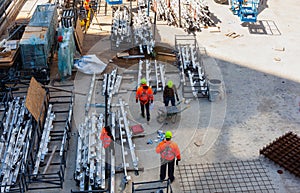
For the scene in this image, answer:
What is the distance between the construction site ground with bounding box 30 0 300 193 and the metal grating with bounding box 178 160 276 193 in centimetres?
3

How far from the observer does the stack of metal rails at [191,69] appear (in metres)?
17.4

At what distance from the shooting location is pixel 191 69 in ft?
62.3

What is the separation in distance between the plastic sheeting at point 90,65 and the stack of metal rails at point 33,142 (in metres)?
2.35

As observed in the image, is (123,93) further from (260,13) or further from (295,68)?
(260,13)

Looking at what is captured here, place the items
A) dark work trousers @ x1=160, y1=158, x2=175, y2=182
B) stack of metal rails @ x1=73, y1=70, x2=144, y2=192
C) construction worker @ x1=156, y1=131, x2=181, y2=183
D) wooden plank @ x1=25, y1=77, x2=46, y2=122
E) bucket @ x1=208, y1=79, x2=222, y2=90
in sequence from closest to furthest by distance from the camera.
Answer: construction worker @ x1=156, y1=131, x2=181, y2=183
dark work trousers @ x1=160, y1=158, x2=175, y2=182
stack of metal rails @ x1=73, y1=70, x2=144, y2=192
wooden plank @ x1=25, y1=77, x2=46, y2=122
bucket @ x1=208, y1=79, x2=222, y2=90

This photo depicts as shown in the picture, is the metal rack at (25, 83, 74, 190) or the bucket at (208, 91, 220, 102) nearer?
the metal rack at (25, 83, 74, 190)

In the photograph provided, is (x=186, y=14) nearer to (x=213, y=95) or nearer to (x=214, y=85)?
(x=214, y=85)

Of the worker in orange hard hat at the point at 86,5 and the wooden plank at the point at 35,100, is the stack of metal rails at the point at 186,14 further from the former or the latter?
the wooden plank at the point at 35,100

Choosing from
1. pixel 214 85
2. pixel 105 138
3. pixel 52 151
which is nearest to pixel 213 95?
pixel 214 85

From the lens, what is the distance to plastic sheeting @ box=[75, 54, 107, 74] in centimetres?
1889

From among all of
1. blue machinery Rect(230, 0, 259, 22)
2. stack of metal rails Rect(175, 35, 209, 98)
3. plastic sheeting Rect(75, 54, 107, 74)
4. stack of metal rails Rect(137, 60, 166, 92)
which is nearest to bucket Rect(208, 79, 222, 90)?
stack of metal rails Rect(175, 35, 209, 98)

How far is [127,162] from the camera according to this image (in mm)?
13594

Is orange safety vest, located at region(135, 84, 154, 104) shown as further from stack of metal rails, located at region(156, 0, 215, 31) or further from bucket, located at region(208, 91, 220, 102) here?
stack of metal rails, located at region(156, 0, 215, 31)

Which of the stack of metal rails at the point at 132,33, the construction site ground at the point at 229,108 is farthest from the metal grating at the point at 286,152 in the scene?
the stack of metal rails at the point at 132,33
